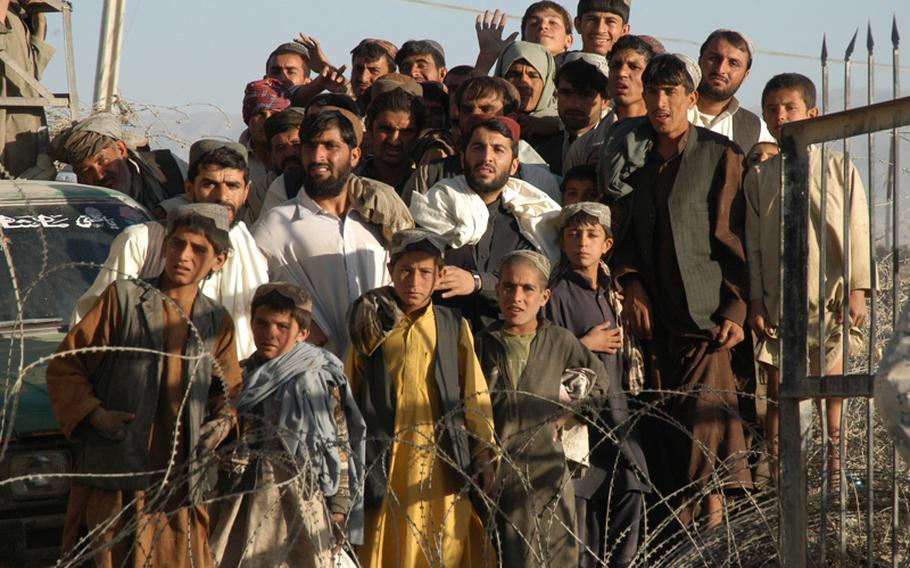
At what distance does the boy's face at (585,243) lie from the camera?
593 centimetres

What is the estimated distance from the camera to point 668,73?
6.00 m

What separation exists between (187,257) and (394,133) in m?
1.99

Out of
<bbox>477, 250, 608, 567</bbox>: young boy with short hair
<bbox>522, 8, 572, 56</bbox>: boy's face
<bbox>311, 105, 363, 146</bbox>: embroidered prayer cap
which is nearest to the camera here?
<bbox>477, 250, 608, 567</bbox>: young boy with short hair

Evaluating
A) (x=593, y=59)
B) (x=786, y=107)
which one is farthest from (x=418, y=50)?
(x=786, y=107)

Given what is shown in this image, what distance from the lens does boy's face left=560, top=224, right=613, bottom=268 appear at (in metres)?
5.93

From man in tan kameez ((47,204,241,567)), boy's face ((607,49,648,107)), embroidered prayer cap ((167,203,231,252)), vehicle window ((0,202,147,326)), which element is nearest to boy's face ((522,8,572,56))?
boy's face ((607,49,648,107))

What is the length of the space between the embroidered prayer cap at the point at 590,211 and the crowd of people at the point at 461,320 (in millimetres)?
19

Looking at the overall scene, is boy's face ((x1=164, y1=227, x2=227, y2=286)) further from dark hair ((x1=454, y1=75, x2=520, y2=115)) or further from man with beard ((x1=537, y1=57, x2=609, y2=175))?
man with beard ((x1=537, y1=57, x2=609, y2=175))

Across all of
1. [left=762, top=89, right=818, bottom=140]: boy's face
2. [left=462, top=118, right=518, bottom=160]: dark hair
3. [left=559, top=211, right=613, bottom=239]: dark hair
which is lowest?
[left=559, top=211, right=613, bottom=239]: dark hair

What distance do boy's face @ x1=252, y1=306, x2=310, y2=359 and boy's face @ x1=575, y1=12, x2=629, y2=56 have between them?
355 cm

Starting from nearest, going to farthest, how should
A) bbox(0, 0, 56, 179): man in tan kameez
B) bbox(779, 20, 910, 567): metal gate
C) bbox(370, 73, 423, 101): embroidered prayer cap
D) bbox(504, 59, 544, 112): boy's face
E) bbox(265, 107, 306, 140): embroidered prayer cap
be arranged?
bbox(779, 20, 910, 567): metal gate, bbox(265, 107, 306, 140): embroidered prayer cap, bbox(370, 73, 423, 101): embroidered prayer cap, bbox(504, 59, 544, 112): boy's face, bbox(0, 0, 56, 179): man in tan kameez

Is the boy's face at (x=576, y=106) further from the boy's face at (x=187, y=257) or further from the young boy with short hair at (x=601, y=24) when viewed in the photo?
the boy's face at (x=187, y=257)

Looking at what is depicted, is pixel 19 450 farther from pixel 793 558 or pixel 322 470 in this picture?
pixel 793 558

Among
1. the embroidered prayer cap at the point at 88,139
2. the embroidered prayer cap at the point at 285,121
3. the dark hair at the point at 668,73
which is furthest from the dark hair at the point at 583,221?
the embroidered prayer cap at the point at 88,139
